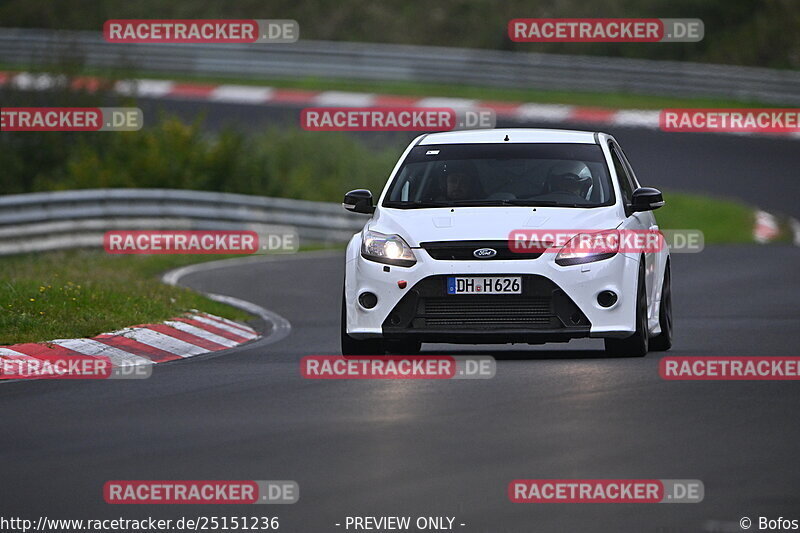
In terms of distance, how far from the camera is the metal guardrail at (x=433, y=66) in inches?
1547

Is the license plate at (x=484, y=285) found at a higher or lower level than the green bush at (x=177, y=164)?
lower

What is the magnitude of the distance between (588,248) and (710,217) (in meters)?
19.6

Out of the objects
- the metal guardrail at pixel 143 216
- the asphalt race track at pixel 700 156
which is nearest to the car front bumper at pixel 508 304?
the metal guardrail at pixel 143 216

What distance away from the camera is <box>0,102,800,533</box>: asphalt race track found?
7289 mm

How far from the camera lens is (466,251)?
11852mm

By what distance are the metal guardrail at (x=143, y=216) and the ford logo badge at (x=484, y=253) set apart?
1483 centimetres

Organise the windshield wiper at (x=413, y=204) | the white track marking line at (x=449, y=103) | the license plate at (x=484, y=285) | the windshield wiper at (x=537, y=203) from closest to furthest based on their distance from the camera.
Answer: the license plate at (x=484, y=285) → the windshield wiper at (x=537, y=203) → the windshield wiper at (x=413, y=204) → the white track marking line at (x=449, y=103)

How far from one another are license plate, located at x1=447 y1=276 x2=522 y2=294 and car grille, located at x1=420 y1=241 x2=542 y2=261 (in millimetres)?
134

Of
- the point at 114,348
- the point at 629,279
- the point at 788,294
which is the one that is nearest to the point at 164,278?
the point at 788,294

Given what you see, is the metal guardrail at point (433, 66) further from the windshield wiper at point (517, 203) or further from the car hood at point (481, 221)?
the car hood at point (481, 221)

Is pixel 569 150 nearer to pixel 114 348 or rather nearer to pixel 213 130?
pixel 114 348

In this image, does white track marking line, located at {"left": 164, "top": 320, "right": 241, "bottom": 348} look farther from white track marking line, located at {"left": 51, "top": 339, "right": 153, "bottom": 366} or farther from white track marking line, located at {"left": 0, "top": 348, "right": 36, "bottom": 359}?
white track marking line, located at {"left": 0, "top": 348, "right": 36, "bottom": 359}

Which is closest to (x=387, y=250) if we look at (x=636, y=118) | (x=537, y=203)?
(x=537, y=203)

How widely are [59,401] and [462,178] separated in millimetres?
3669
